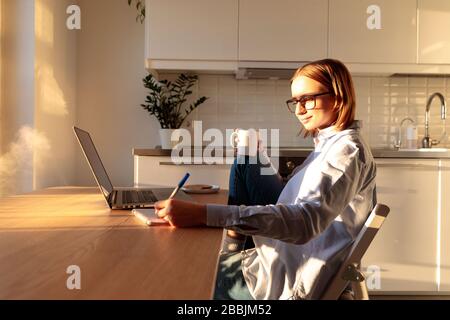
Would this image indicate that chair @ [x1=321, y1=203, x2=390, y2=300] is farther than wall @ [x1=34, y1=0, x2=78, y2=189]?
No

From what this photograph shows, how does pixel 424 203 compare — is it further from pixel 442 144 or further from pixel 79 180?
pixel 79 180

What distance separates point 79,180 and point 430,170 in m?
2.35

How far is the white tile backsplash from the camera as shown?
313 centimetres

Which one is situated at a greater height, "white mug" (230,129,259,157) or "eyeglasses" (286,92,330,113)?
"eyeglasses" (286,92,330,113)

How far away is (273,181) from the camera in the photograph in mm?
1604

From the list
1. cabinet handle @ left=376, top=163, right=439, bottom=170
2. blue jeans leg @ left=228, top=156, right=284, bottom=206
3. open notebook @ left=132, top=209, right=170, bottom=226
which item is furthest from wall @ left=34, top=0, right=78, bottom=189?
cabinet handle @ left=376, top=163, right=439, bottom=170

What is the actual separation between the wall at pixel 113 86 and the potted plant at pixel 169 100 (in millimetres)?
144

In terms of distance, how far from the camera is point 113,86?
3172 millimetres

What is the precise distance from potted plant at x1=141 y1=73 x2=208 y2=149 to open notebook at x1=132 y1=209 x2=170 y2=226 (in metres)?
1.75

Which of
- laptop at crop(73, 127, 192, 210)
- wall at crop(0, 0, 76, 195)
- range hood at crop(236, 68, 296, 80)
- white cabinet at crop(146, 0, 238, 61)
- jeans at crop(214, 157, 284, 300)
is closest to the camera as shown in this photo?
laptop at crop(73, 127, 192, 210)

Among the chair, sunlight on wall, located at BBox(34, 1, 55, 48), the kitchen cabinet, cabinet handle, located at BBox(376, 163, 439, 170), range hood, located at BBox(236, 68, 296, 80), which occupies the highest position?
sunlight on wall, located at BBox(34, 1, 55, 48)

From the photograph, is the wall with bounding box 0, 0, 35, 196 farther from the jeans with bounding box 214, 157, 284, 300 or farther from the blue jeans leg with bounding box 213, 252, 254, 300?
the blue jeans leg with bounding box 213, 252, 254, 300
